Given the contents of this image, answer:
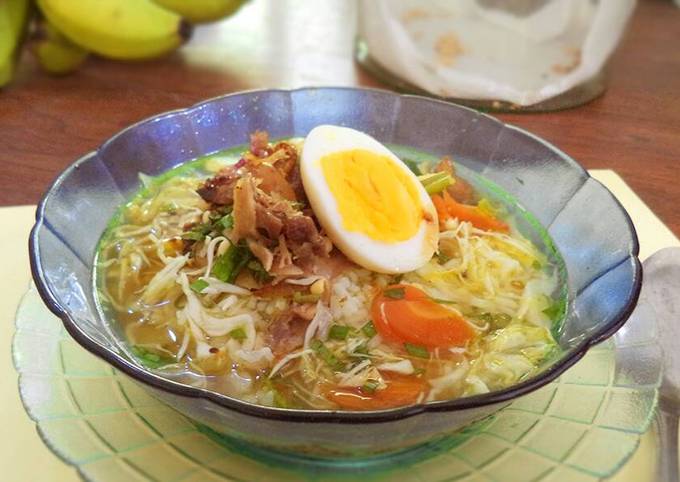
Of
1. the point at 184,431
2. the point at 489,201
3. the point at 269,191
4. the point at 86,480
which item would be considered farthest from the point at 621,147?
the point at 86,480

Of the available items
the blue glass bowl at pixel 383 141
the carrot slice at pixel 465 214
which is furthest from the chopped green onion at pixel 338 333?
the carrot slice at pixel 465 214

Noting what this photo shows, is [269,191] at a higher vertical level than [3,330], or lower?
higher

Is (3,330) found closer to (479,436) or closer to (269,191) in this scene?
(269,191)

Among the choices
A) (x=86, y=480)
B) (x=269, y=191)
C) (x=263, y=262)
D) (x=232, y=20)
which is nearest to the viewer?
(x=86, y=480)

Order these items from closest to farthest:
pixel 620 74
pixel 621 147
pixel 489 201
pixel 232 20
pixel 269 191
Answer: pixel 269 191 → pixel 489 201 → pixel 621 147 → pixel 620 74 → pixel 232 20

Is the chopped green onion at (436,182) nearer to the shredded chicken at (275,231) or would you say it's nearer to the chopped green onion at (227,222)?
the shredded chicken at (275,231)

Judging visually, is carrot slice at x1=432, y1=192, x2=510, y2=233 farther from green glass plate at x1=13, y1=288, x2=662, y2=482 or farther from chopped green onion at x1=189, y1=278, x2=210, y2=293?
chopped green onion at x1=189, y1=278, x2=210, y2=293

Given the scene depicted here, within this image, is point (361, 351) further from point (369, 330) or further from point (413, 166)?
point (413, 166)
